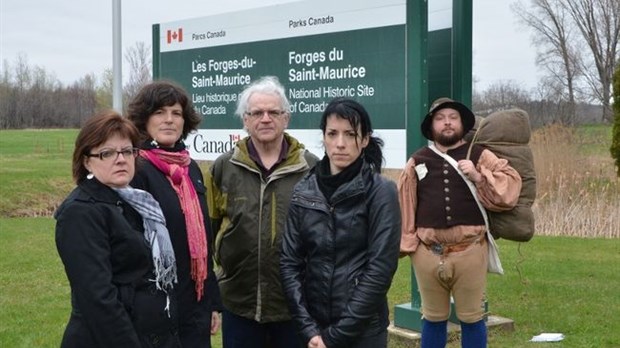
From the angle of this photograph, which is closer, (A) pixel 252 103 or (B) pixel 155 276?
(B) pixel 155 276

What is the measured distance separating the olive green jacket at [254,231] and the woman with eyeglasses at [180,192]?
202mm

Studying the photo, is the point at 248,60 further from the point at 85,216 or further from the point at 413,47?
the point at 85,216

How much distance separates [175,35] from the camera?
800cm

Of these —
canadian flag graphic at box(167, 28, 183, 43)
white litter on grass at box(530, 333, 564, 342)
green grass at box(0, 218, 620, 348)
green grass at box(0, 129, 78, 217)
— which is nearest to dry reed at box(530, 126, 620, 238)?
green grass at box(0, 218, 620, 348)

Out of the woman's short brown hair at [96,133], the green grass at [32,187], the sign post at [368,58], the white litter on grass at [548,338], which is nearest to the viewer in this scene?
the woman's short brown hair at [96,133]

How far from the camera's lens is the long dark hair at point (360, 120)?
3.54 meters

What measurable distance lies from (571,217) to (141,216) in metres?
10.2

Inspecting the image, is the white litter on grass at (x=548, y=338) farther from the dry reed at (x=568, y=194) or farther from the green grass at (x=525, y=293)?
the dry reed at (x=568, y=194)

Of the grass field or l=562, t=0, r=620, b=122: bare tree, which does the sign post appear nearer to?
the grass field

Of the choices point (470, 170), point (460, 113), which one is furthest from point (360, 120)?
point (460, 113)

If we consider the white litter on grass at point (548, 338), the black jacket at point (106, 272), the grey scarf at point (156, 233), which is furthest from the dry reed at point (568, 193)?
the black jacket at point (106, 272)

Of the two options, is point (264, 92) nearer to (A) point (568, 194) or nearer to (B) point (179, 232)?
(B) point (179, 232)

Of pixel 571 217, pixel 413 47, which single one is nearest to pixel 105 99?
pixel 571 217

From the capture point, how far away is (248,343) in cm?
399
